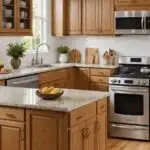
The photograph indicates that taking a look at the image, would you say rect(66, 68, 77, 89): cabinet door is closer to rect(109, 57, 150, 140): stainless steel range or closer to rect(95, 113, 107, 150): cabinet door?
rect(109, 57, 150, 140): stainless steel range

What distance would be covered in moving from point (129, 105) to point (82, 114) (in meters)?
2.64

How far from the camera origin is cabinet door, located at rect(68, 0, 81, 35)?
6734 millimetres

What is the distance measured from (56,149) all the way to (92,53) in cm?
413

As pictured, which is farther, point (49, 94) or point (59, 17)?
point (59, 17)

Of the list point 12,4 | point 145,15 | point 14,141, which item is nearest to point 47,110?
point 14,141

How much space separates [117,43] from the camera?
678 centimetres

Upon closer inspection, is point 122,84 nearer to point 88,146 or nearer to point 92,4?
point 92,4

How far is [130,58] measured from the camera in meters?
6.46

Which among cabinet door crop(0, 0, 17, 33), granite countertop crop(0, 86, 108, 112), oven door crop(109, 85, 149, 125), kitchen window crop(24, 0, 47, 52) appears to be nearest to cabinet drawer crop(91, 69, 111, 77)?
oven door crop(109, 85, 149, 125)

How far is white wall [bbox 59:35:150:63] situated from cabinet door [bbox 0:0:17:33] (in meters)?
1.93

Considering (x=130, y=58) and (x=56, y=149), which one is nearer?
(x=56, y=149)

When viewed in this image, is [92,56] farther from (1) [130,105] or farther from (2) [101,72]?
(1) [130,105]

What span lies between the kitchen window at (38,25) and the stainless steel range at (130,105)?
1668mm

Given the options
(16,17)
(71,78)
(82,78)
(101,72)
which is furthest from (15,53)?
(101,72)
